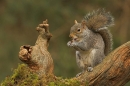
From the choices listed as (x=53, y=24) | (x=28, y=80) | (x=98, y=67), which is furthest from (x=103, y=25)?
(x=53, y=24)

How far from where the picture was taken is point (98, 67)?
16.5ft

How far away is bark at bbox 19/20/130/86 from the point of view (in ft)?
15.9

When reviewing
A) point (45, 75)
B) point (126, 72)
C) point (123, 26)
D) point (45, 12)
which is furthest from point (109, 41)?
point (45, 12)

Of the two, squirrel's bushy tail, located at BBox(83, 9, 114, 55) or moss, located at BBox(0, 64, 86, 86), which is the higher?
squirrel's bushy tail, located at BBox(83, 9, 114, 55)

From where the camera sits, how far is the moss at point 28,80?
4727 mm

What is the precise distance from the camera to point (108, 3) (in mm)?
11328

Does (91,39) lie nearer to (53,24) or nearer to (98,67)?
(98,67)

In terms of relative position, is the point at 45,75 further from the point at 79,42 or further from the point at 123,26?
the point at 123,26

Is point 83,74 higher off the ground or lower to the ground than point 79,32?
lower

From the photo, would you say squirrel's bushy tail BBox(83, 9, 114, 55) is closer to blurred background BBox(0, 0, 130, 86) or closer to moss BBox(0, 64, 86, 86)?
moss BBox(0, 64, 86, 86)

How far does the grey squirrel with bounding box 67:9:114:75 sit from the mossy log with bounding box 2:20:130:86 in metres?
0.51

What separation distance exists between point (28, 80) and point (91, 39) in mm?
1277

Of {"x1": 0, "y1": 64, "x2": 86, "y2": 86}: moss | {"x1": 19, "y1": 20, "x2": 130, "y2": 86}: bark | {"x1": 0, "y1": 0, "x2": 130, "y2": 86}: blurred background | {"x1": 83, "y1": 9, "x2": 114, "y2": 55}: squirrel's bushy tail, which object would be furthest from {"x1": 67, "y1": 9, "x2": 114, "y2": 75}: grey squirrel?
{"x1": 0, "y1": 0, "x2": 130, "y2": 86}: blurred background

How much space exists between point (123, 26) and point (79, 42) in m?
5.33
